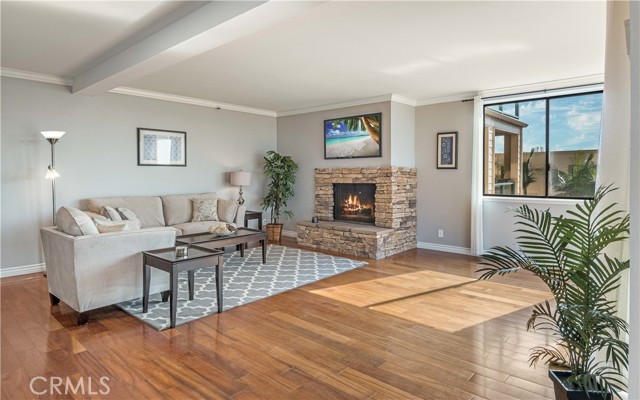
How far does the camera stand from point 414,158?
672 cm

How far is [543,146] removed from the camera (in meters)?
5.46

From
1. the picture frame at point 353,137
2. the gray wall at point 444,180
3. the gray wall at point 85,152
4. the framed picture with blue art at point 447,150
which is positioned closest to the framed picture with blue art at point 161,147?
the gray wall at point 85,152

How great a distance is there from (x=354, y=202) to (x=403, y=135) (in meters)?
1.43

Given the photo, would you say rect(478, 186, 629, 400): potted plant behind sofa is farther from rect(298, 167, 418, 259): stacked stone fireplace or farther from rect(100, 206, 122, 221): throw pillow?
rect(100, 206, 122, 221): throw pillow

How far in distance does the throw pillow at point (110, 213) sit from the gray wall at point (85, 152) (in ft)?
2.13

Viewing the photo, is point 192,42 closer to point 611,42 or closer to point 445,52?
point 445,52

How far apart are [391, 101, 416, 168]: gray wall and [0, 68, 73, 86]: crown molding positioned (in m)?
4.72

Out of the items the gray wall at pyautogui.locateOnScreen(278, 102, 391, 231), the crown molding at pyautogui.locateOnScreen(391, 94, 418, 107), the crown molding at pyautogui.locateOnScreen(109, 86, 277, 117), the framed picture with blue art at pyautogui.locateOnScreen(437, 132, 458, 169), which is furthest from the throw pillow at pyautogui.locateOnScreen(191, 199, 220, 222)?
the framed picture with blue art at pyautogui.locateOnScreen(437, 132, 458, 169)

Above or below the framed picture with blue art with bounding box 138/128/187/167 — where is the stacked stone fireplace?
below

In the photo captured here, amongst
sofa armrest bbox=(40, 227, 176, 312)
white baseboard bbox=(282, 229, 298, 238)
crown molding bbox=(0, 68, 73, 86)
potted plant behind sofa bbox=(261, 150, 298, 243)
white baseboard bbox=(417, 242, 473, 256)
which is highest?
crown molding bbox=(0, 68, 73, 86)

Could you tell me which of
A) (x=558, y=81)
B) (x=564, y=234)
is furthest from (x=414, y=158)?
(x=564, y=234)

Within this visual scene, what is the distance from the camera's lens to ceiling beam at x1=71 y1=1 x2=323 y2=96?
2.56 meters

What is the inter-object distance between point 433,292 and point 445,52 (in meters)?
2.56

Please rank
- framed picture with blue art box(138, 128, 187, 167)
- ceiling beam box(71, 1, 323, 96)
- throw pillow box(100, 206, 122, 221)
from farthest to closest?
framed picture with blue art box(138, 128, 187, 167), throw pillow box(100, 206, 122, 221), ceiling beam box(71, 1, 323, 96)
